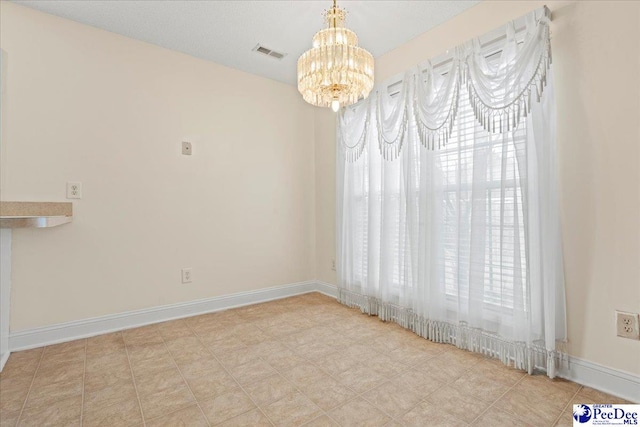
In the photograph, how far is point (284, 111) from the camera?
3.58m

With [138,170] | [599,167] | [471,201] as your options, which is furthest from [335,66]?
[138,170]

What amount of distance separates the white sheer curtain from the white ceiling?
0.40 m

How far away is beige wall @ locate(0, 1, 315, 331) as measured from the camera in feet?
7.43

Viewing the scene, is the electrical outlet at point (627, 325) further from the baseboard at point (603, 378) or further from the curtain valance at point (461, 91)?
the curtain valance at point (461, 91)

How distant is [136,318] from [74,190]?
1.19 metres

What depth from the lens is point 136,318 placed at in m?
2.65

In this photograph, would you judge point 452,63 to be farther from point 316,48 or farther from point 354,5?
point 316,48

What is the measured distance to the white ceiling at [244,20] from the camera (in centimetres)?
223

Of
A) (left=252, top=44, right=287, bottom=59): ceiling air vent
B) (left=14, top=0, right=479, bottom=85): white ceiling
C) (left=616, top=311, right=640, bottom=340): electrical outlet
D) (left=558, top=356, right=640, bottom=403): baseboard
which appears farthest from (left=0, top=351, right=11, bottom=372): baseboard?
(left=616, top=311, right=640, bottom=340): electrical outlet

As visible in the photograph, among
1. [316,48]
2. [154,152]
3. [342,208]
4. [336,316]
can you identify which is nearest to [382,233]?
[342,208]

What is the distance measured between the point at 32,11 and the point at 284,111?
221cm

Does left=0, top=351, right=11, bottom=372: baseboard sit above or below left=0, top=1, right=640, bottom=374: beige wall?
below

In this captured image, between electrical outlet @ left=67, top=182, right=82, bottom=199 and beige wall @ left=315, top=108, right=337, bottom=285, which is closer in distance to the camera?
electrical outlet @ left=67, top=182, right=82, bottom=199

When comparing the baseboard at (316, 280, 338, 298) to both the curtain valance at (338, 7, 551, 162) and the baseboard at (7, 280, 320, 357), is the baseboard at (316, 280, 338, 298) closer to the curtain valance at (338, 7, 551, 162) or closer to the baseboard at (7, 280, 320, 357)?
the baseboard at (7, 280, 320, 357)
